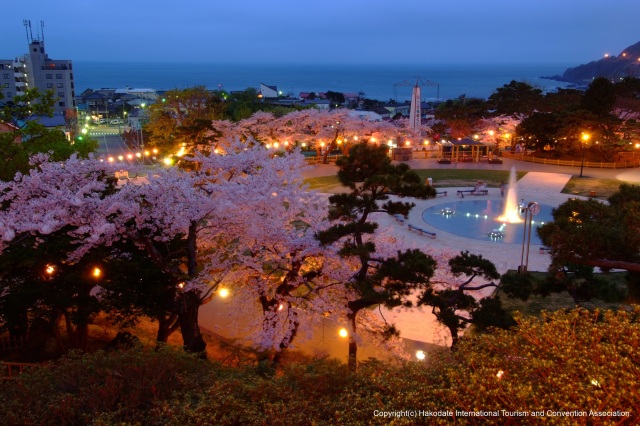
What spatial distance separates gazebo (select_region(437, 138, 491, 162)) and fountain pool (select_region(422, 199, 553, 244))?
562 inches

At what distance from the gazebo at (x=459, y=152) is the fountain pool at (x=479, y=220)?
1428cm

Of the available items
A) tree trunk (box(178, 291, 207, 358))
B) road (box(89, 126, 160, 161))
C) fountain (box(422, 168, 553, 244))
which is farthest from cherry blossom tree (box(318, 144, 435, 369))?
road (box(89, 126, 160, 161))

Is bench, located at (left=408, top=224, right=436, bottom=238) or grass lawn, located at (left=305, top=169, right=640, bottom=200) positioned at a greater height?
grass lawn, located at (left=305, top=169, right=640, bottom=200)

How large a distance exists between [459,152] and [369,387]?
3894 centimetres

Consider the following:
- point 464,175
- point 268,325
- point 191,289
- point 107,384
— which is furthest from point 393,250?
point 464,175

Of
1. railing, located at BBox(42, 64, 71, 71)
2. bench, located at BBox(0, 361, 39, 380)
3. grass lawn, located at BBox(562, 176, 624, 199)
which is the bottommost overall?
bench, located at BBox(0, 361, 39, 380)

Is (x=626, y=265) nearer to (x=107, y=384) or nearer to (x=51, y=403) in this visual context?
(x=107, y=384)

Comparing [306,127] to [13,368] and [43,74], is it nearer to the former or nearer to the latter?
[13,368]

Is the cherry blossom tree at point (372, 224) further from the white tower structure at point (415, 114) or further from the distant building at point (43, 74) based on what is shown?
the distant building at point (43, 74)

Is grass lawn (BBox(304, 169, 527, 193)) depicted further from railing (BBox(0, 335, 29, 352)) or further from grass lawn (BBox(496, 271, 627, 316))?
railing (BBox(0, 335, 29, 352))

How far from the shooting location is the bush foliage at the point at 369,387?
5.74 m

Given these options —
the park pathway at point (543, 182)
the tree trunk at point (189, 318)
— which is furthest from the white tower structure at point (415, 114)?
the tree trunk at point (189, 318)

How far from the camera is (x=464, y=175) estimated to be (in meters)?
35.3

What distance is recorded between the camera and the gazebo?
4117 cm
